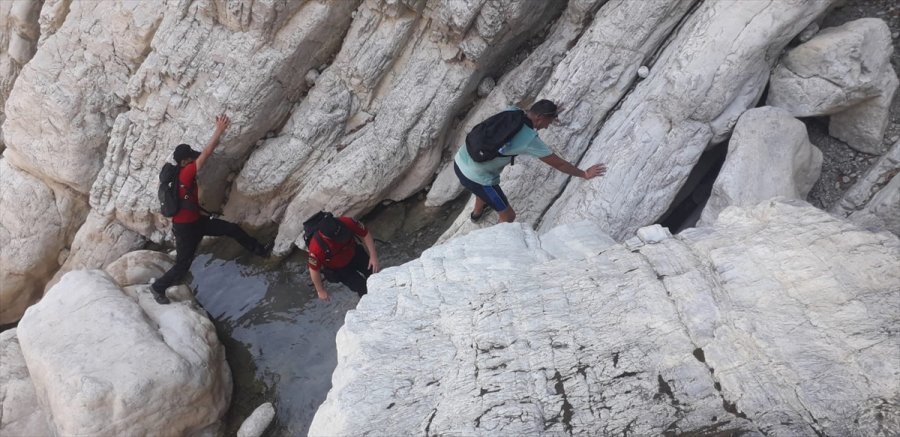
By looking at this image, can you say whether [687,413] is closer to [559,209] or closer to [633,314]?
[633,314]

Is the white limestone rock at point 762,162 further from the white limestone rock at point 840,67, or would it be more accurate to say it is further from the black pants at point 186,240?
the black pants at point 186,240

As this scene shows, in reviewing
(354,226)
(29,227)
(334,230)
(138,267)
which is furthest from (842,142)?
(29,227)

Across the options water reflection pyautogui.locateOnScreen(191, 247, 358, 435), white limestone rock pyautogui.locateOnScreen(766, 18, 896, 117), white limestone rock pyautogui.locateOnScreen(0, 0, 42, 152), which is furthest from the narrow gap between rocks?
white limestone rock pyautogui.locateOnScreen(0, 0, 42, 152)

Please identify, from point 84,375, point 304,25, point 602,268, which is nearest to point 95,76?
point 304,25

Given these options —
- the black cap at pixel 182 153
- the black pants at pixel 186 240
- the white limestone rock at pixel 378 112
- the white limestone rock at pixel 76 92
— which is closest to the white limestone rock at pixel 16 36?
the white limestone rock at pixel 76 92

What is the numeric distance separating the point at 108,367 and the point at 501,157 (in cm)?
715

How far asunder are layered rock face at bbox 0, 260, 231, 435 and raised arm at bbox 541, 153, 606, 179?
6873 mm

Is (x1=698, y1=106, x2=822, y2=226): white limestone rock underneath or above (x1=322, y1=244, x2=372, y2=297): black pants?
above

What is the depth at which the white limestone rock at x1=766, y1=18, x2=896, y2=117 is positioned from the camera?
8.23m

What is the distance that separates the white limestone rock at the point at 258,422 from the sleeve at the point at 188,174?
4.35 metres

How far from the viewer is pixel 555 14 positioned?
11125 millimetres

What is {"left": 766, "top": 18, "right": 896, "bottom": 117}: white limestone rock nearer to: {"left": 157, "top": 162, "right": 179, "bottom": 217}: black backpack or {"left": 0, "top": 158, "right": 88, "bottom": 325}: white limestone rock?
{"left": 157, "top": 162, "right": 179, "bottom": 217}: black backpack

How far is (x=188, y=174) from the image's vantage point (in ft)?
33.4

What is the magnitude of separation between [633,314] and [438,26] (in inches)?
293
